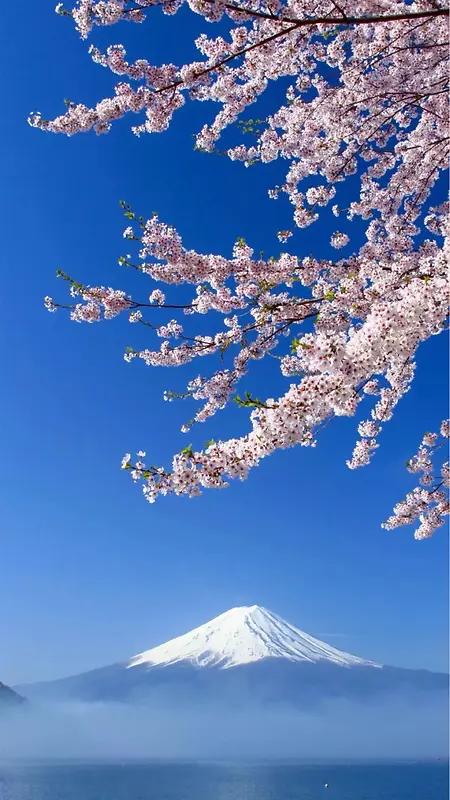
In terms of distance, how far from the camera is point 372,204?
705cm

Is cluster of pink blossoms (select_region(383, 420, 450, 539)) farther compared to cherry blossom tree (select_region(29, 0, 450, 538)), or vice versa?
cluster of pink blossoms (select_region(383, 420, 450, 539))

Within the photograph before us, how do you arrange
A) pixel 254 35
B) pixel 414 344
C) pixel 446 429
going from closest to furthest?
pixel 414 344 → pixel 254 35 → pixel 446 429

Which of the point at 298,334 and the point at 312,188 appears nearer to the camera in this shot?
the point at 298,334

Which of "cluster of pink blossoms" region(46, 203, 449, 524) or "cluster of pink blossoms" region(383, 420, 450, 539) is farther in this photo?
"cluster of pink blossoms" region(383, 420, 450, 539)

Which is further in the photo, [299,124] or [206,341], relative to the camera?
[299,124]

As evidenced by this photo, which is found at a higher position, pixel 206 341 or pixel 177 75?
pixel 177 75

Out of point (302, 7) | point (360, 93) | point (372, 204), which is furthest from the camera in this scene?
point (372, 204)

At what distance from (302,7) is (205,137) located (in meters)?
1.63

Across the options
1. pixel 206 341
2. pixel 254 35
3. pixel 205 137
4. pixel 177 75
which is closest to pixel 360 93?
pixel 254 35

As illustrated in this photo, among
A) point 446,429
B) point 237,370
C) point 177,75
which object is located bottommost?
point 237,370

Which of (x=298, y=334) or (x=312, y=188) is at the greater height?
(x=312, y=188)

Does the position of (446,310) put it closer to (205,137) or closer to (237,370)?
(237,370)

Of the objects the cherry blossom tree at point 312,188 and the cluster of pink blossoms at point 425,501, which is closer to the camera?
the cherry blossom tree at point 312,188

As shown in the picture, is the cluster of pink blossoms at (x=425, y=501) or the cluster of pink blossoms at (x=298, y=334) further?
the cluster of pink blossoms at (x=425, y=501)
